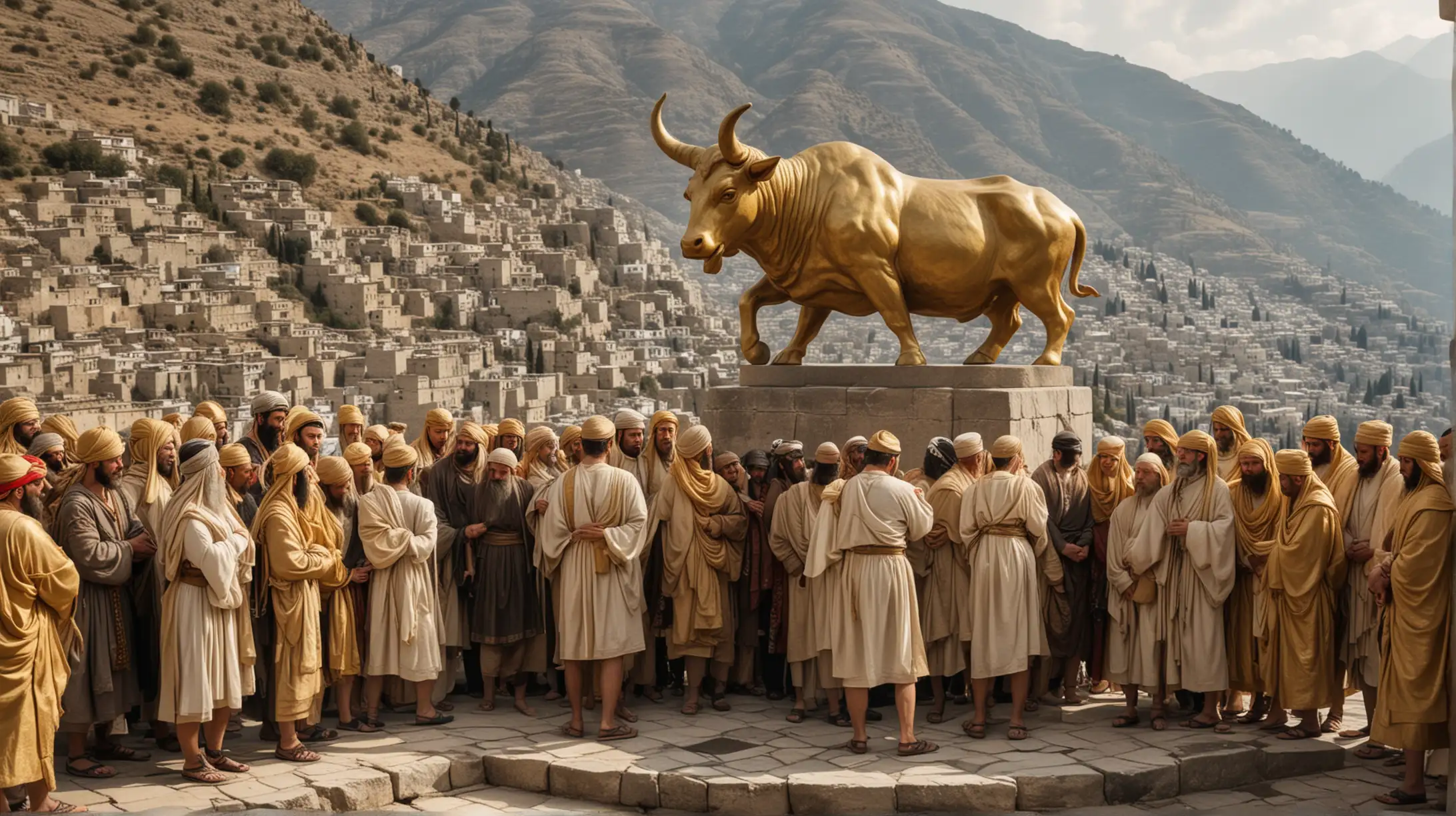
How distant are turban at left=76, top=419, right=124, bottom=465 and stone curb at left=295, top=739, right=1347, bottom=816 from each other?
1.80 metres

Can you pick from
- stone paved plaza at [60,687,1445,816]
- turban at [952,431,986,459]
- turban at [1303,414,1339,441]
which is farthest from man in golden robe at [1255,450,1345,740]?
turban at [952,431,986,459]

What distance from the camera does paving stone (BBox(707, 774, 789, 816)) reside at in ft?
21.5

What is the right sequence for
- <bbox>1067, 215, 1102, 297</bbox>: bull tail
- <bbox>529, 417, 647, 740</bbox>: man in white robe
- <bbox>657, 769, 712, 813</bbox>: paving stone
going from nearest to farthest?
1. <bbox>657, 769, 712, 813</bbox>: paving stone
2. <bbox>529, 417, 647, 740</bbox>: man in white robe
3. <bbox>1067, 215, 1102, 297</bbox>: bull tail

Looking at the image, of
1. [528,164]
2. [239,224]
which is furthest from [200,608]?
[528,164]

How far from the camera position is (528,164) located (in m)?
116


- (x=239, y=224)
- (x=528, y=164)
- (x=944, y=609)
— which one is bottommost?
(x=944, y=609)

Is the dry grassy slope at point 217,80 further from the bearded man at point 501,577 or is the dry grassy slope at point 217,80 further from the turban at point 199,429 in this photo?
the bearded man at point 501,577

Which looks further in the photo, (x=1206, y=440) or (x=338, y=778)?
(x=1206, y=440)

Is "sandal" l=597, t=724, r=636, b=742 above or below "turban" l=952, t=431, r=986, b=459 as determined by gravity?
below

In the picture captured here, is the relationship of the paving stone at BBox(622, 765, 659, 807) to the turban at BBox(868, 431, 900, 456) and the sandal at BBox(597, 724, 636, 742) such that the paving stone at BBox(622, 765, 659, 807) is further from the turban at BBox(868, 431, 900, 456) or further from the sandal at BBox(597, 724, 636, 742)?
the turban at BBox(868, 431, 900, 456)

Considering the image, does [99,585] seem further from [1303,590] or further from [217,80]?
[217,80]

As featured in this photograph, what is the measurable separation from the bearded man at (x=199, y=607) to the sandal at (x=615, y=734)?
71.3 inches

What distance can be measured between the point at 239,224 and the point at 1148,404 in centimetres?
6454

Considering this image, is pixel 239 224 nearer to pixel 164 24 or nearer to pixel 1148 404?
pixel 164 24
